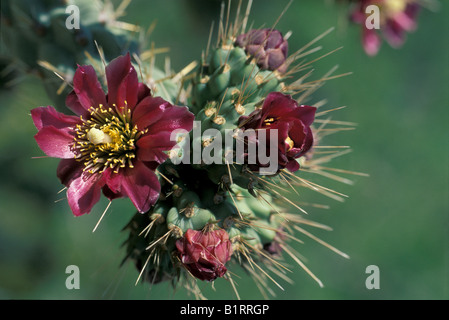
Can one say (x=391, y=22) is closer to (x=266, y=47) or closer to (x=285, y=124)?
(x=266, y=47)

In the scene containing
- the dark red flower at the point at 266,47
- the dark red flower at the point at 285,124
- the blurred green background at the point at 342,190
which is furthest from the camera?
the blurred green background at the point at 342,190

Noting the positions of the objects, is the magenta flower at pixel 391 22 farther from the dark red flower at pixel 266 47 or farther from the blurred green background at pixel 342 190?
the dark red flower at pixel 266 47

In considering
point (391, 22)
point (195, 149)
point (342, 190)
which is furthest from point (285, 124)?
point (342, 190)

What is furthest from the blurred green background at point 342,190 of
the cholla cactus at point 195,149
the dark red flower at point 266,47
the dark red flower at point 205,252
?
the dark red flower at point 205,252

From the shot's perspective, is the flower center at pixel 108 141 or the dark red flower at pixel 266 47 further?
the dark red flower at pixel 266 47

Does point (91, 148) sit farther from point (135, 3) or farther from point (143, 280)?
point (135, 3)

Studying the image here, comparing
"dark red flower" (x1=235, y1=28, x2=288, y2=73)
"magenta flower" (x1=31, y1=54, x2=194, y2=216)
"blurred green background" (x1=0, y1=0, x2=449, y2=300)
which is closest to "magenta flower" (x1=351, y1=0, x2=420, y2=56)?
"blurred green background" (x1=0, y1=0, x2=449, y2=300)
